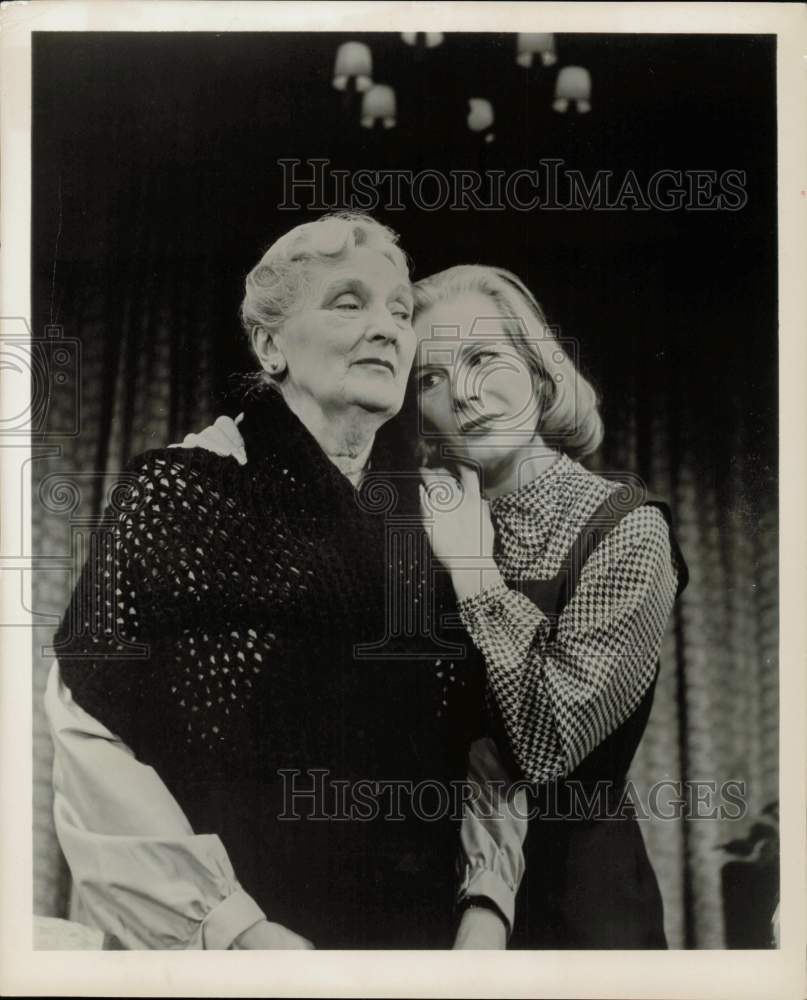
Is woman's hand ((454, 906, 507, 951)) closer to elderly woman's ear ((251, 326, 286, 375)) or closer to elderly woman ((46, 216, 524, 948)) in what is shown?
elderly woman ((46, 216, 524, 948))

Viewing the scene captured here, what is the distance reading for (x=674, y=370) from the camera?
2.08 m

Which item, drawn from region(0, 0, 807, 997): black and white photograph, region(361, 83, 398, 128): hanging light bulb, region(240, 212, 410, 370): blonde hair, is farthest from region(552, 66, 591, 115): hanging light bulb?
region(240, 212, 410, 370): blonde hair

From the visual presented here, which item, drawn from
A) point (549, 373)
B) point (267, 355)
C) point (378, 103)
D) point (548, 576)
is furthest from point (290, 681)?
point (378, 103)

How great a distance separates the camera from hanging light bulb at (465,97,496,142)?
2064mm

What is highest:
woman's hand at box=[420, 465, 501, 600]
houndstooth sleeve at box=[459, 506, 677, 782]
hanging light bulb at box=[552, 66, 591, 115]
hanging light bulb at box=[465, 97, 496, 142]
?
hanging light bulb at box=[552, 66, 591, 115]

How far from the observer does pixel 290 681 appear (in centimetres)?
199

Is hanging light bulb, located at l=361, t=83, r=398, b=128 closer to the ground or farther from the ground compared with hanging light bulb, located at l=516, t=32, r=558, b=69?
closer to the ground

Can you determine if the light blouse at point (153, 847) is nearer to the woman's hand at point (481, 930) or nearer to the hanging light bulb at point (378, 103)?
the woman's hand at point (481, 930)

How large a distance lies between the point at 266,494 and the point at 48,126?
0.92 meters

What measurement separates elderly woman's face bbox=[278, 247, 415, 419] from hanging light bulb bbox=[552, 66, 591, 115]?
20.0 inches

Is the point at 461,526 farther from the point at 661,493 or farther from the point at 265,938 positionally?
the point at 265,938

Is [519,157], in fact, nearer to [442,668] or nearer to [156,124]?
[156,124]

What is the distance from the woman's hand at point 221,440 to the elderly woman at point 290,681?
0.06ft

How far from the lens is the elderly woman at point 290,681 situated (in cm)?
199
